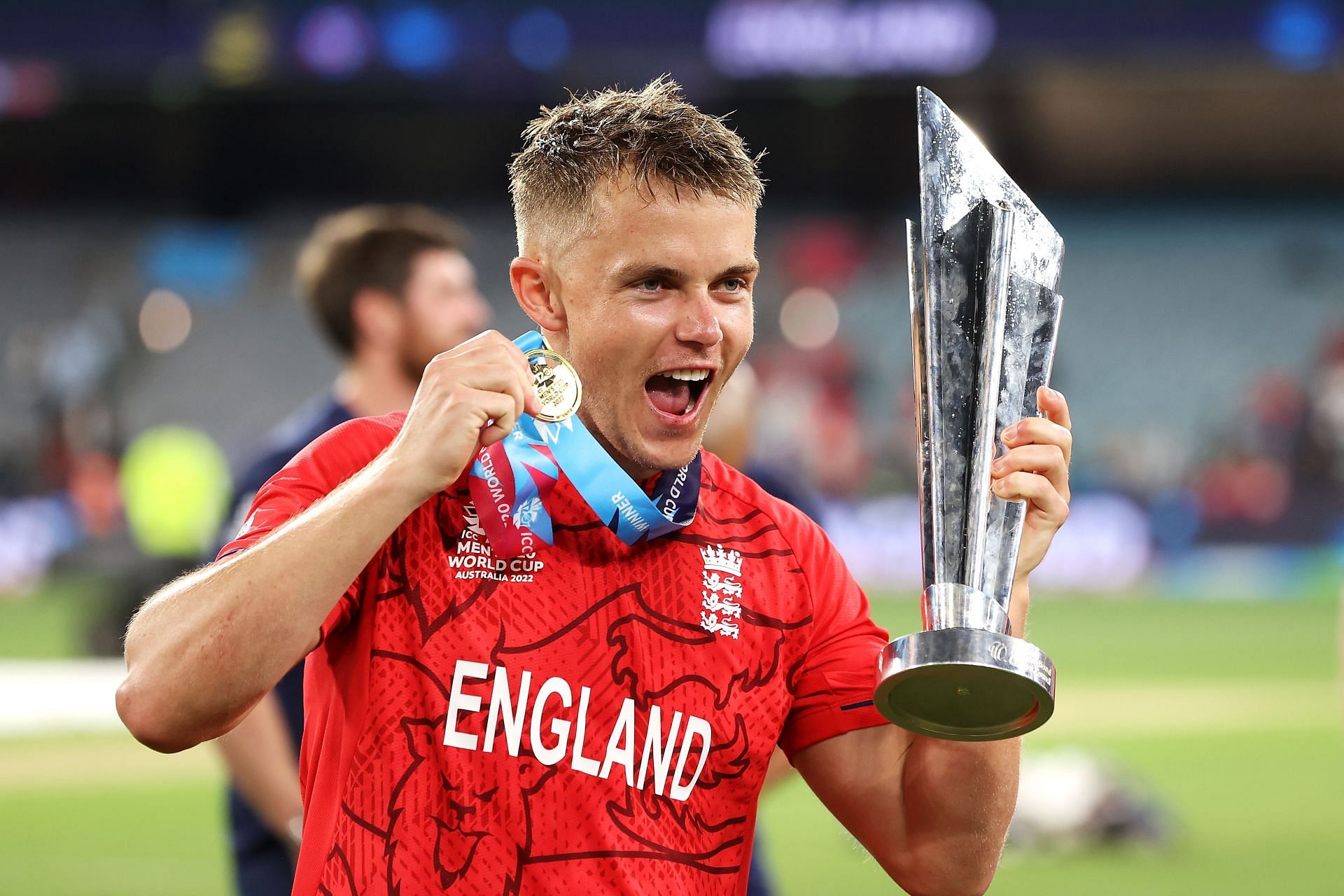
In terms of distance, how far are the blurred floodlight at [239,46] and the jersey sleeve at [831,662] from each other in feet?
60.0

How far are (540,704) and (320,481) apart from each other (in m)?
0.43

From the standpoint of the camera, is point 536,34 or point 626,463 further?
point 536,34

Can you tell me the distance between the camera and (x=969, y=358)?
2.12 m

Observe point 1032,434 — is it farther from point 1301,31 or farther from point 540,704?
point 1301,31

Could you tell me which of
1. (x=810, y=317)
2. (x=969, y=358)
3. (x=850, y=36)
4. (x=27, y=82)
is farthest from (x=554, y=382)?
(x=810, y=317)

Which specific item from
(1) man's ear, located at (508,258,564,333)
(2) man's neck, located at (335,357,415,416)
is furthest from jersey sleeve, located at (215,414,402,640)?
(2) man's neck, located at (335,357,415,416)

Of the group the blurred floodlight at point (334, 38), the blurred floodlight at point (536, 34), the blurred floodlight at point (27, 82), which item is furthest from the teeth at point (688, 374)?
the blurred floodlight at point (27, 82)

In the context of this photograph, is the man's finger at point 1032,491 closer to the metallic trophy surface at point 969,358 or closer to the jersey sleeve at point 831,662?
the metallic trophy surface at point 969,358

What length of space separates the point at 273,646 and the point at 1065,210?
2735 cm

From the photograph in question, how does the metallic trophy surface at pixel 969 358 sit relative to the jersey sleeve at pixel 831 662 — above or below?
above

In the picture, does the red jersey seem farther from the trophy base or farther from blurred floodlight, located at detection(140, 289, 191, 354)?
blurred floodlight, located at detection(140, 289, 191, 354)

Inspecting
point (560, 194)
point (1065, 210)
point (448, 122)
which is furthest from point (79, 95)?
point (560, 194)

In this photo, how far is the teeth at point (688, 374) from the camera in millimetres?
2248

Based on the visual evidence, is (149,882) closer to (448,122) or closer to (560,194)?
(560,194)
